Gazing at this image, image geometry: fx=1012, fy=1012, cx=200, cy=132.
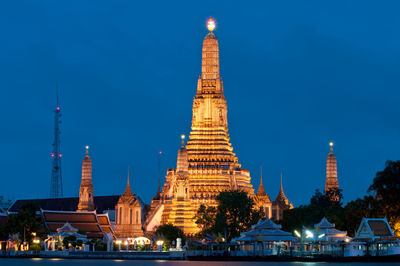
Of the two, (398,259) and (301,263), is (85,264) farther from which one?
(398,259)

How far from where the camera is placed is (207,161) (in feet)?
477

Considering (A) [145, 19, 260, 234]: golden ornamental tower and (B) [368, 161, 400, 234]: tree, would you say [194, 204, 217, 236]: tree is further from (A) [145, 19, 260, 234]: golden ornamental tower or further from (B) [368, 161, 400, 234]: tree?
(B) [368, 161, 400, 234]: tree

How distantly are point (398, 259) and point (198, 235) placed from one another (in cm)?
4193

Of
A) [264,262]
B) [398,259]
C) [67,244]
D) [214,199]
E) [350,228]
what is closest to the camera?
[398,259]

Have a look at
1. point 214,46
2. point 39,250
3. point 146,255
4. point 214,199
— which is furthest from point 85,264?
point 214,46

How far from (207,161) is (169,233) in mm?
16992

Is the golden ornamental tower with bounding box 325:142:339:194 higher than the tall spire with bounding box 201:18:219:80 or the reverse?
the reverse

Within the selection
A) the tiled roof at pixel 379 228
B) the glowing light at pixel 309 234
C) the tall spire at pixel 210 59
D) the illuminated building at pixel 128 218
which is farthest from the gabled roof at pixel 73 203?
the tiled roof at pixel 379 228

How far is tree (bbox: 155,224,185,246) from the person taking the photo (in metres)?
131

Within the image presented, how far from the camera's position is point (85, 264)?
10031 cm

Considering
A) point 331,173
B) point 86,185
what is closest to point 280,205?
point 331,173

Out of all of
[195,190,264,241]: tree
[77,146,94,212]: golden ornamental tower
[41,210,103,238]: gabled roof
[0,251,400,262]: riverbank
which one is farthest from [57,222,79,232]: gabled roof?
[77,146,94,212]: golden ornamental tower

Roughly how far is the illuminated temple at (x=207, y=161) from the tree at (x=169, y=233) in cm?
626

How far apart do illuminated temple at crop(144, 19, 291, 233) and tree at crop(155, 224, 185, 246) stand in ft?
20.5
